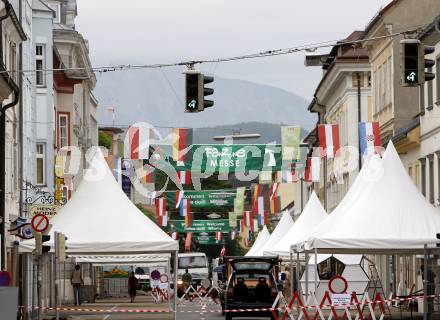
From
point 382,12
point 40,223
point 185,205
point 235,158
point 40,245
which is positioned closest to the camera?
point 40,245

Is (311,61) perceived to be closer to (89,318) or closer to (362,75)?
(362,75)

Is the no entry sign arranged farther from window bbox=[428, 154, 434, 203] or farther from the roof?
the roof

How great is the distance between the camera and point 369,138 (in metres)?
53.1

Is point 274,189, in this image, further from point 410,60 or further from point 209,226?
point 410,60

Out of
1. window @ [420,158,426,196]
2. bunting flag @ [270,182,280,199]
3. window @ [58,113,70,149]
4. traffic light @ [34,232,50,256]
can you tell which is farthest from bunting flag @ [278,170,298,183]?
traffic light @ [34,232,50,256]

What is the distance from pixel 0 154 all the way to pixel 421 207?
14.2 metres

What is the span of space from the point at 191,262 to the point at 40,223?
65391 mm

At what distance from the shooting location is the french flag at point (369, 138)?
171ft

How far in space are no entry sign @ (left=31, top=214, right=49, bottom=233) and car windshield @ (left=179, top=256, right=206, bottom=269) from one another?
6464 centimetres

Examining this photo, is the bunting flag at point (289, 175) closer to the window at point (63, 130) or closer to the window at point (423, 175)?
the window at point (63, 130)

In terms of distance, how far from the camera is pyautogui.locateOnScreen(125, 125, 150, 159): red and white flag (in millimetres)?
58500

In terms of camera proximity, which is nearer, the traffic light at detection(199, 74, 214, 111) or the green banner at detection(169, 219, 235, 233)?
the traffic light at detection(199, 74, 214, 111)

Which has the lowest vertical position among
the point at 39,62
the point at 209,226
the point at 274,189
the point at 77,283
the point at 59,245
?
the point at 77,283

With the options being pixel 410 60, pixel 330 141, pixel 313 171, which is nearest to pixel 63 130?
pixel 313 171
